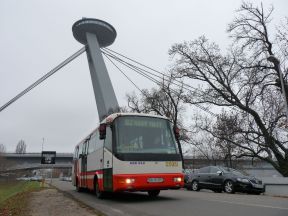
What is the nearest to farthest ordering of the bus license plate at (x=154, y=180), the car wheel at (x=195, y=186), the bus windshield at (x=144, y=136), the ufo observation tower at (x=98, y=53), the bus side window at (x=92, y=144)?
the bus license plate at (x=154, y=180)
the bus windshield at (x=144, y=136)
the bus side window at (x=92, y=144)
the car wheel at (x=195, y=186)
the ufo observation tower at (x=98, y=53)

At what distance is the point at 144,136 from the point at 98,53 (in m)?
29.2

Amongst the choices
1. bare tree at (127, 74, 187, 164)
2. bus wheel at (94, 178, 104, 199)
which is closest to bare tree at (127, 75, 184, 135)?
bare tree at (127, 74, 187, 164)

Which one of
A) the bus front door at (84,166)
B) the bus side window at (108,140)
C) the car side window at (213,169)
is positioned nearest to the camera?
the bus side window at (108,140)

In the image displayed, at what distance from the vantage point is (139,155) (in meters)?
12.6

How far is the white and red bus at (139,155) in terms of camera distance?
12.5 meters

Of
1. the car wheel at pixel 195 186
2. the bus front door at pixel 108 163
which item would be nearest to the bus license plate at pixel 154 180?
the bus front door at pixel 108 163

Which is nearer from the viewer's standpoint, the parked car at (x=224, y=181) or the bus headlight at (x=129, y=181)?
the bus headlight at (x=129, y=181)

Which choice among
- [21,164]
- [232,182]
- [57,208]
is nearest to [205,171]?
[232,182]

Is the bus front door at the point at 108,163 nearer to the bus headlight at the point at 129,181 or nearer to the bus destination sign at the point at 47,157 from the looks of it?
the bus headlight at the point at 129,181

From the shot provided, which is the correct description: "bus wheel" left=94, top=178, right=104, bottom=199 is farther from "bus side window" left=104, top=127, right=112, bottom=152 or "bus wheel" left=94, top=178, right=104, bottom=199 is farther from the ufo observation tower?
the ufo observation tower

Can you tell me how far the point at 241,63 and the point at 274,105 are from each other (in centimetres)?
571

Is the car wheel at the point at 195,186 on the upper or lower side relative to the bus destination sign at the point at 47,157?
lower

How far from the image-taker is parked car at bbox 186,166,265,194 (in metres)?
19.5

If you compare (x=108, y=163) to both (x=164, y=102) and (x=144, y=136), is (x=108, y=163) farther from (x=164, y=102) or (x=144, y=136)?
(x=164, y=102)
